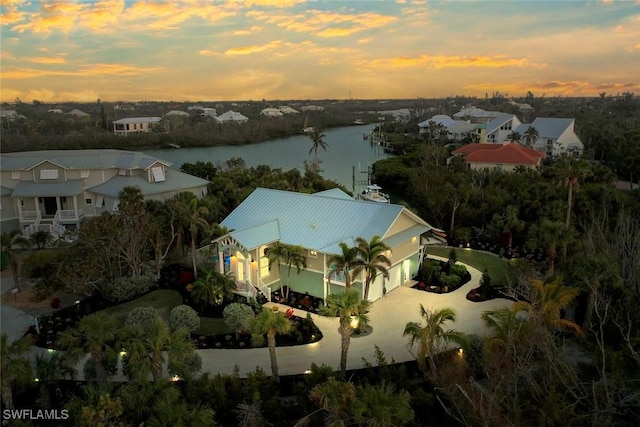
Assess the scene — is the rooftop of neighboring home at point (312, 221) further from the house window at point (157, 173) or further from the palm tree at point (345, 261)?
the house window at point (157, 173)

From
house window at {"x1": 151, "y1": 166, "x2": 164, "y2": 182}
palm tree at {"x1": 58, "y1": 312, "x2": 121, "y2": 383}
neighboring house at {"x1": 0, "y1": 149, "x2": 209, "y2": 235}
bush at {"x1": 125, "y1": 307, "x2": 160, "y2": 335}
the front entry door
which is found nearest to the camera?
palm tree at {"x1": 58, "y1": 312, "x2": 121, "y2": 383}

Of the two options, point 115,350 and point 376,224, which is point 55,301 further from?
point 376,224

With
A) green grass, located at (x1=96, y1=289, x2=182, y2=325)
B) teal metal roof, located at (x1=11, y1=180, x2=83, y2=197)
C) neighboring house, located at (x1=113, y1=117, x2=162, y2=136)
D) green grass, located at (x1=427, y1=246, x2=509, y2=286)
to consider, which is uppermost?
neighboring house, located at (x1=113, y1=117, x2=162, y2=136)

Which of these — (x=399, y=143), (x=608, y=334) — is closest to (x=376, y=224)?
(x=608, y=334)

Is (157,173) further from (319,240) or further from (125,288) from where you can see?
(319,240)

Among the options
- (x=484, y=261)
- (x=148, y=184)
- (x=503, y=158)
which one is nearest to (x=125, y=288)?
(x=148, y=184)

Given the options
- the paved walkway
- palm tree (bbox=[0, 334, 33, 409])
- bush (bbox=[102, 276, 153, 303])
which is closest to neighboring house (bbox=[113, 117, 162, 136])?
bush (bbox=[102, 276, 153, 303])

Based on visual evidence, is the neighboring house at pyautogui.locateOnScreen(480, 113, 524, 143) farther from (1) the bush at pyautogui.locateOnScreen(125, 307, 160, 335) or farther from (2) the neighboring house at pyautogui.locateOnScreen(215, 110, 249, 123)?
(2) the neighboring house at pyautogui.locateOnScreen(215, 110, 249, 123)
